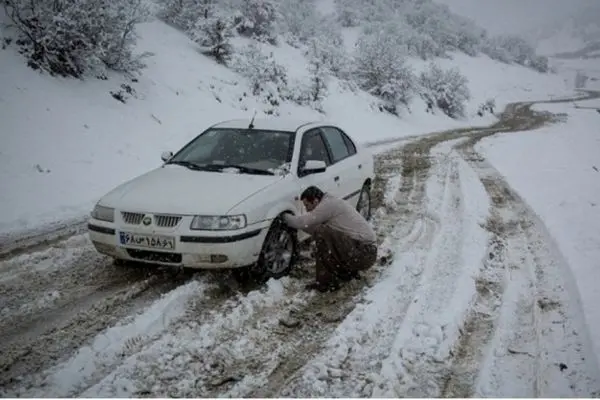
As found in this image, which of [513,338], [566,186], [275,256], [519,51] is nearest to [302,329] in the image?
[275,256]

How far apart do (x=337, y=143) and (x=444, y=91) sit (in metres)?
24.9

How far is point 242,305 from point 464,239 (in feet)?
11.4

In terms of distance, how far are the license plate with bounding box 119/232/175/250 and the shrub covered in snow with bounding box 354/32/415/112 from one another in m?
Answer: 22.2

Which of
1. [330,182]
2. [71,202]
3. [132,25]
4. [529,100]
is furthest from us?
[529,100]

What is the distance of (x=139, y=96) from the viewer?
41.6 feet

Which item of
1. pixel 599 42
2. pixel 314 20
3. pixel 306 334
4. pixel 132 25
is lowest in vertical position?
pixel 306 334

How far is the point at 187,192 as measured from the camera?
467 cm

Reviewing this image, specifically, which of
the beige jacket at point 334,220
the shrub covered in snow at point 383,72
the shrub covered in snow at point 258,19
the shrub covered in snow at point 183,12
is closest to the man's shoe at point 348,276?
the beige jacket at point 334,220

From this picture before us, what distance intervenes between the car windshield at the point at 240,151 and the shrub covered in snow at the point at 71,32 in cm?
701

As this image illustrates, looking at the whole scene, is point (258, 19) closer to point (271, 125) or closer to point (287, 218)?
point (271, 125)

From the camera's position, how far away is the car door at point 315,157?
5443 mm

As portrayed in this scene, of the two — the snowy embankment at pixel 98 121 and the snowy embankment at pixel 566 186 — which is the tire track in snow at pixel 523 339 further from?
the snowy embankment at pixel 98 121

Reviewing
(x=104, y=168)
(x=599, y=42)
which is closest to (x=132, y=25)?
(x=104, y=168)

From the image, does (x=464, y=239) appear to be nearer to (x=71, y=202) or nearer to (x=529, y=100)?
(x=71, y=202)
